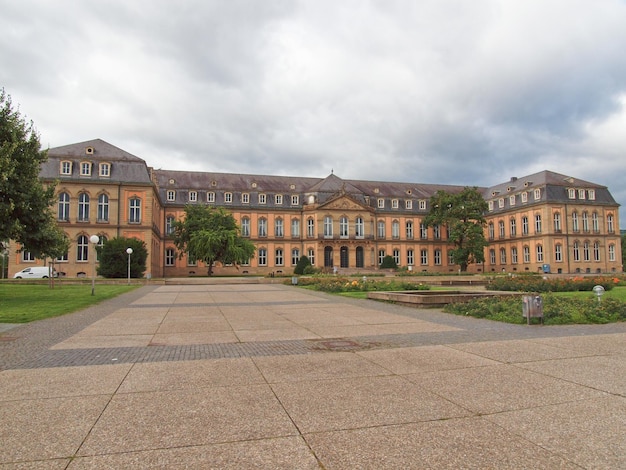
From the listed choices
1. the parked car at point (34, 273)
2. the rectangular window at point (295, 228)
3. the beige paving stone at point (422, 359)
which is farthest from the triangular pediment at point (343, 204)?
the beige paving stone at point (422, 359)

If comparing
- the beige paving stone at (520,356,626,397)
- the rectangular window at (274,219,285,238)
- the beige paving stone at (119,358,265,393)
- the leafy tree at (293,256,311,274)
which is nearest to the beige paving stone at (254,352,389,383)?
the beige paving stone at (119,358,265,393)

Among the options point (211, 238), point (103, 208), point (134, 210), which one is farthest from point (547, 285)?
point (103, 208)

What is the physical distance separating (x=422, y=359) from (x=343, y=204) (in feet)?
214

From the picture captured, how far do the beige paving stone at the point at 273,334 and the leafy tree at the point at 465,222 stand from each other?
60358 millimetres

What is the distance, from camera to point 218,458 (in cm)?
382

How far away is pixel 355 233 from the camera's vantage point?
73.4 m

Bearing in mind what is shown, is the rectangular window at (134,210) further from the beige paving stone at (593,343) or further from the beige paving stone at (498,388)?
the beige paving stone at (498,388)

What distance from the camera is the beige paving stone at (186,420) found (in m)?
4.19

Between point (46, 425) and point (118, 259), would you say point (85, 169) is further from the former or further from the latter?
point (46, 425)

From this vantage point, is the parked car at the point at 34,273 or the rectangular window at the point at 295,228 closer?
the parked car at the point at 34,273

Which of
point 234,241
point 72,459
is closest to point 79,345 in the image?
point 72,459

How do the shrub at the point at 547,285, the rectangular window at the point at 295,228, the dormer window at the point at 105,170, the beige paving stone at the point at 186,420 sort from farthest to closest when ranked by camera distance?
the rectangular window at the point at 295,228, the dormer window at the point at 105,170, the shrub at the point at 547,285, the beige paving stone at the point at 186,420

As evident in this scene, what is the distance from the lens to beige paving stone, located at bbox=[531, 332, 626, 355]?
859 cm

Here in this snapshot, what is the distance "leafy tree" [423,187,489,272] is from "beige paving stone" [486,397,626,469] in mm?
65369
